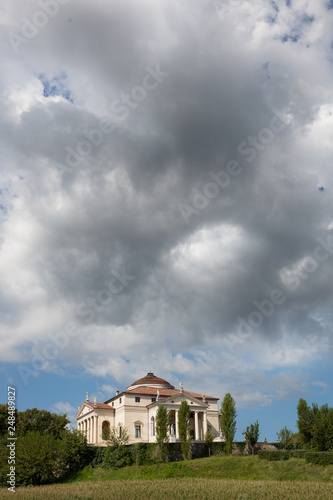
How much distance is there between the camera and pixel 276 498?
31172mm

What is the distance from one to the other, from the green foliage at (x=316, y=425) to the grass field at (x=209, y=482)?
5359mm

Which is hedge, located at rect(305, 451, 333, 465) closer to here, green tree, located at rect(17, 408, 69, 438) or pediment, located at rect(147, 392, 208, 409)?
pediment, located at rect(147, 392, 208, 409)

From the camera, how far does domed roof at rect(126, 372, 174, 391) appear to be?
78.3 meters

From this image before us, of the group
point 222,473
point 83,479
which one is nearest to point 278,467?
point 222,473

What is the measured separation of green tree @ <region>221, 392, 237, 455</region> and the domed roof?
67.2 feet

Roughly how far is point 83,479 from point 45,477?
4416 millimetres

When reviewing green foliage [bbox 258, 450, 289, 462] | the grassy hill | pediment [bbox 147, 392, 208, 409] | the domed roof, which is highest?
the domed roof

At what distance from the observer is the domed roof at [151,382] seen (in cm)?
7835

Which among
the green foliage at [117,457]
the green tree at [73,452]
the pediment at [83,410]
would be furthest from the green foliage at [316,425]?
the pediment at [83,410]

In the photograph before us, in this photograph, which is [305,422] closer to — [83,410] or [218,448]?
[218,448]

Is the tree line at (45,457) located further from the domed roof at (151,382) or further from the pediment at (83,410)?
the domed roof at (151,382)

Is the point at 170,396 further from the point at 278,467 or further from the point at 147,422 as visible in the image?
the point at 278,467

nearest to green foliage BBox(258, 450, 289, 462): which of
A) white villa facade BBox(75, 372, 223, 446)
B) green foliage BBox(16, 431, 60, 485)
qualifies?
white villa facade BBox(75, 372, 223, 446)

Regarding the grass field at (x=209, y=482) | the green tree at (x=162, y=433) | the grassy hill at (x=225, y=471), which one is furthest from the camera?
the green tree at (x=162, y=433)
